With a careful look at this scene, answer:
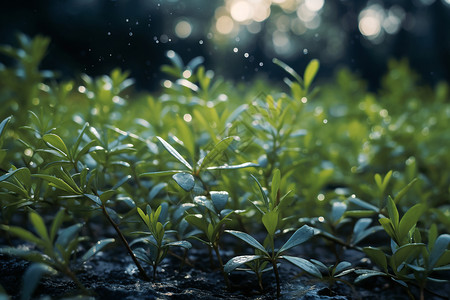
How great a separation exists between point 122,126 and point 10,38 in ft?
27.1

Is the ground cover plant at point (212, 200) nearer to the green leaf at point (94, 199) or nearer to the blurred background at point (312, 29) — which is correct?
the green leaf at point (94, 199)

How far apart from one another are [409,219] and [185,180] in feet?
1.72

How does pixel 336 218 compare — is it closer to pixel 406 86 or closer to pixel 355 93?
pixel 406 86

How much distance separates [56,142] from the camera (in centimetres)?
92

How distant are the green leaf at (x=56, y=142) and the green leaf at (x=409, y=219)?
2.69ft

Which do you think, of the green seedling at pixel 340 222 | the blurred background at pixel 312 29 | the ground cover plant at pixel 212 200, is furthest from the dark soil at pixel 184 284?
the blurred background at pixel 312 29

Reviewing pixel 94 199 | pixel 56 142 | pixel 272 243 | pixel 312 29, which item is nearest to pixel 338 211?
pixel 272 243

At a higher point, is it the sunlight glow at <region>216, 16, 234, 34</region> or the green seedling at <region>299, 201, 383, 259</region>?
the sunlight glow at <region>216, 16, 234, 34</region>

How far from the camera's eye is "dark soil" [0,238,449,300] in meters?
0.94

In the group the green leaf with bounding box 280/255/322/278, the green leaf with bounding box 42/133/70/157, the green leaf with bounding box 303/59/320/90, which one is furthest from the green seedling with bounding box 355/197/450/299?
the green leaf with bounding box 42/133/70/157

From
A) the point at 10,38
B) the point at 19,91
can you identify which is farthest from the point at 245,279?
the point at 10,38

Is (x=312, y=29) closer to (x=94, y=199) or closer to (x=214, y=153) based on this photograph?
(x=214, y=153)

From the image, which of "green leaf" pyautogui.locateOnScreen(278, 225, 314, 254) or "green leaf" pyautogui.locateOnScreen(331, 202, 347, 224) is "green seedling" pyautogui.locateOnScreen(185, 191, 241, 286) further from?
"green leaf" pyautogui.locateOnScreen(331, 202, 347, 224)

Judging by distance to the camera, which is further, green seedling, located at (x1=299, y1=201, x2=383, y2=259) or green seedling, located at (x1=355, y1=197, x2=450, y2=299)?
green seedling, located at (x1=299, y1=201, x2=383, y2=259)
